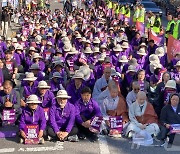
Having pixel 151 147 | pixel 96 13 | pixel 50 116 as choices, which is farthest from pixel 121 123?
pixel 96 13

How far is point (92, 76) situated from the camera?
423 inches

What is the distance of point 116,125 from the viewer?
8.21 m

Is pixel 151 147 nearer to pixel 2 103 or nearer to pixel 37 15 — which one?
pixel 2 103

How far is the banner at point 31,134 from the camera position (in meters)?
7.77

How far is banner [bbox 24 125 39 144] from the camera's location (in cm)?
777

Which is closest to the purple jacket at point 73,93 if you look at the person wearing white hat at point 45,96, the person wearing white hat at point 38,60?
the person wearing white hat at point 45,96

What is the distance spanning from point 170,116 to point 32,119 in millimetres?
2615

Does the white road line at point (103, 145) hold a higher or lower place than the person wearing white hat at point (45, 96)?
lower

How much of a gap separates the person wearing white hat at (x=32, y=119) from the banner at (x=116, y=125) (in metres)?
1.32

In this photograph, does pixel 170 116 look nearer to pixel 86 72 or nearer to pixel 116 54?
pixel 86 72

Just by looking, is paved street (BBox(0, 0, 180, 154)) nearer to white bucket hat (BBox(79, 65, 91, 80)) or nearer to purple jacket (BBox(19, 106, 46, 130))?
purple jacket (BBox(19, 106, 46, 130))

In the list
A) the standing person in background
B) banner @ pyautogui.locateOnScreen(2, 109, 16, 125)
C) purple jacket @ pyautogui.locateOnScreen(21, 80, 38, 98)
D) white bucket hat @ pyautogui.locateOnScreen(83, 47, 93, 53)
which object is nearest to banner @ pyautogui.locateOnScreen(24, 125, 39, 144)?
banner @ pyautogui.locateOnScreen(2, 109, 16, 125)

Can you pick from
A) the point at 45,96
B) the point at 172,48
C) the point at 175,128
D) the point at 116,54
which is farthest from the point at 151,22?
the point at 175,128

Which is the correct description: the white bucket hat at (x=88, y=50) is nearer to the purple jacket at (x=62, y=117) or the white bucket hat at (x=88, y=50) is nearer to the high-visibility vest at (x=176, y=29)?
the high-visibility vest at (x=176, y=29)
